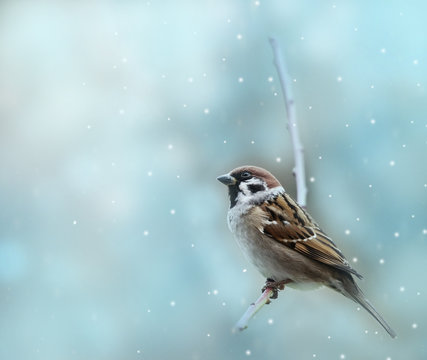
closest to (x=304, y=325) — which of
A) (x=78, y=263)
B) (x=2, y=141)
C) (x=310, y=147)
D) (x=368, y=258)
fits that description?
(x=368, y=258)

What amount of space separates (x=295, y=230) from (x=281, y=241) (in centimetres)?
4

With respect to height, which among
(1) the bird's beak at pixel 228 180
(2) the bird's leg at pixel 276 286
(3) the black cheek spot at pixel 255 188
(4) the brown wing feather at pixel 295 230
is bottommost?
(2) the bird's leg at pixel 276 286

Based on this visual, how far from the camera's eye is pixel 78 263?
8.82ft

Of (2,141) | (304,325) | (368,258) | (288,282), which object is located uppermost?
(2,141)

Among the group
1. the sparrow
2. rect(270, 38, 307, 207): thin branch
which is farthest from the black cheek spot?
rect(270, 38, 307, 207): thin branch

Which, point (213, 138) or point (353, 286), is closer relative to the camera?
point (353, 286)

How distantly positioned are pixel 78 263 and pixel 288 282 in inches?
60.4

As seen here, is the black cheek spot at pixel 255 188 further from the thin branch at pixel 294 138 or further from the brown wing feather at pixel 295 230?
the thin branch at pixel 294 138

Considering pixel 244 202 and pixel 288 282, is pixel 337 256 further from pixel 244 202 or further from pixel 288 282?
pixel 244 202

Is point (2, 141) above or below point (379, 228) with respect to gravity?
above

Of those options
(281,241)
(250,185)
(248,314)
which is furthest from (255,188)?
(248,314)

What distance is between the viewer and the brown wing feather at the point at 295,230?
54.3 inches

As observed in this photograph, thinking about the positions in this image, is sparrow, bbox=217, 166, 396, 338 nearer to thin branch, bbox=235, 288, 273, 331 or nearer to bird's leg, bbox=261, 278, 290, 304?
bird's leg, bbox=261, 278, 290, 304

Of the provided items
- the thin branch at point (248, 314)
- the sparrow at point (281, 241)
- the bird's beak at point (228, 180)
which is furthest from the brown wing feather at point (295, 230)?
the thin branch at point (248, 314)
